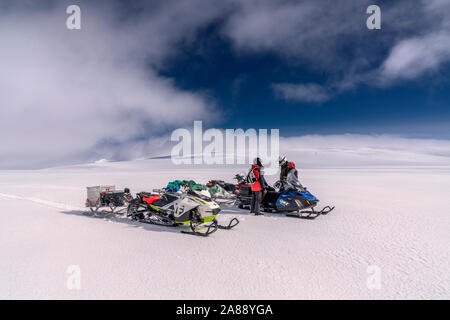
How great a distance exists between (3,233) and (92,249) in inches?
132

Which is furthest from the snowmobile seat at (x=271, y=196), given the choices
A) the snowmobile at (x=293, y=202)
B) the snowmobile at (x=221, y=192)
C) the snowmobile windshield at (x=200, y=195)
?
the snowmobile windshield at (x=200, y=195)

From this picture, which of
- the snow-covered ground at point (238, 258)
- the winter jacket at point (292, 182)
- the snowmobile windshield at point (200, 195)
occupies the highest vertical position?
the winter jacket at point (292, 182)

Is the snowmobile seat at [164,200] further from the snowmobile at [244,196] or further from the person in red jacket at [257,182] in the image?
the snowmobile at [244,196]

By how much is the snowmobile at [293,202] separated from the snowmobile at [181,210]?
2.01m

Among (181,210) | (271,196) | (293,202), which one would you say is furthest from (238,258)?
(271,196)

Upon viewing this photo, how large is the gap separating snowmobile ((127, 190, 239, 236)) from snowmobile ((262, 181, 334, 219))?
201 centimetres

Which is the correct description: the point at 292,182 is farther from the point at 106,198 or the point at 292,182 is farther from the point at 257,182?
the point at 106,198

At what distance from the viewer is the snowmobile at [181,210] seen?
670 centimetres

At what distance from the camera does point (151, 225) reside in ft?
24.3

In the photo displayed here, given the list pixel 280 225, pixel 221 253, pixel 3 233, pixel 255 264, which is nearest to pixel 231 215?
pixel 280 225

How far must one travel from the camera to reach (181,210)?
6.84 metres

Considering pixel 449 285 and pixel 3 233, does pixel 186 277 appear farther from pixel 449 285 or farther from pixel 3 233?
pixel 3 233

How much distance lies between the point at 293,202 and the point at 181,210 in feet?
12.1

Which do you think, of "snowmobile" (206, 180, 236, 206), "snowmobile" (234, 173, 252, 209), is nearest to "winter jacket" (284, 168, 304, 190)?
"snowmobile" (234, 173, 252, 209)
